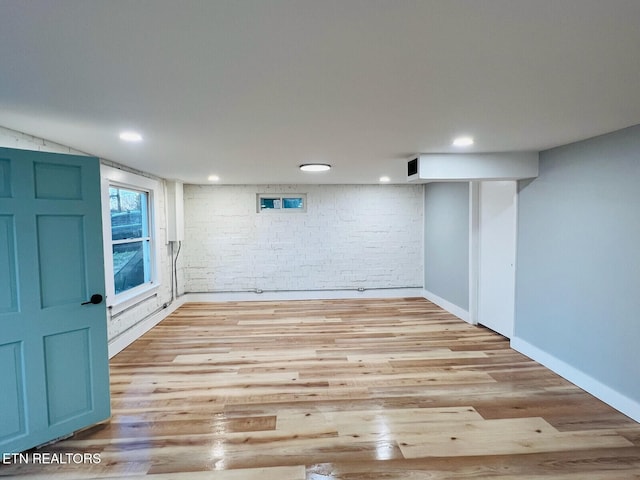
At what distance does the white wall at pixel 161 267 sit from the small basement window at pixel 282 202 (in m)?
1.75

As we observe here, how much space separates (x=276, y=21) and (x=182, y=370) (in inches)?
133

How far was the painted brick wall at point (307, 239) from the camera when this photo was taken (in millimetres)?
6379

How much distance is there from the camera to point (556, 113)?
7.16 ft

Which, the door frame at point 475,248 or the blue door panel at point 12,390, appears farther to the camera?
the door frame at point 475,248

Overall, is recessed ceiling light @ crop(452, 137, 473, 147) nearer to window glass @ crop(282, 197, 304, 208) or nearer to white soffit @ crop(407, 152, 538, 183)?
white soffit @ crop(407, 152, 538, 183)

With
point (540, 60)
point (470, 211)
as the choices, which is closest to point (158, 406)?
point (540, 60)

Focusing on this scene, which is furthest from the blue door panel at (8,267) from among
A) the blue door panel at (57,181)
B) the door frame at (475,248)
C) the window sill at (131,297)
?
the door frame at (475,248)

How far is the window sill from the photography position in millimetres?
3935

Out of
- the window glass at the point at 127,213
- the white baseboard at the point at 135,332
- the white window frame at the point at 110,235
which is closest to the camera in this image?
the white window frame at the point at 110,235

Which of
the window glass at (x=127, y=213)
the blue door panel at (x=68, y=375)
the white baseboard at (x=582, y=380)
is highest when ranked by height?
the window glass at (x=127, y=213)

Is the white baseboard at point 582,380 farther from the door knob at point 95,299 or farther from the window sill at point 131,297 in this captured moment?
the window sill at point 131,297

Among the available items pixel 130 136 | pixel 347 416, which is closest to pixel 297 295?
pixel 347 416

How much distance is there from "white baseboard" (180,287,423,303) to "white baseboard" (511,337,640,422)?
2.81 metres

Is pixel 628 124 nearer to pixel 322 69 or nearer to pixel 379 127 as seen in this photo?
pixel 379 127
